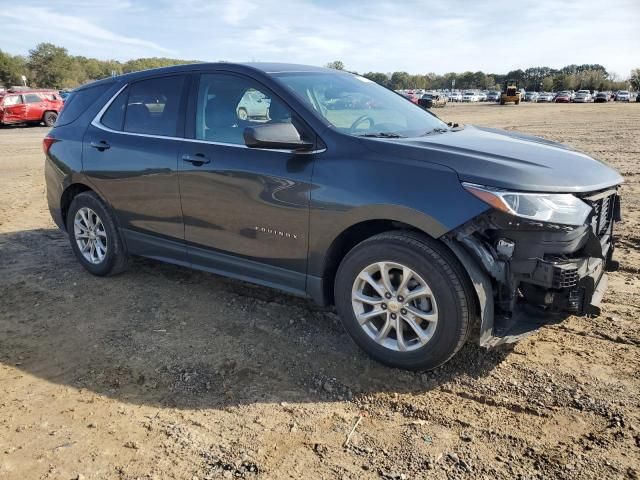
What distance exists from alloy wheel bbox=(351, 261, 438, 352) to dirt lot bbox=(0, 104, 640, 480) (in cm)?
24

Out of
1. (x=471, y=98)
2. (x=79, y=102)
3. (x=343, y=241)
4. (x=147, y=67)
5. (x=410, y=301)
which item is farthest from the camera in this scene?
(x=471, y=98)

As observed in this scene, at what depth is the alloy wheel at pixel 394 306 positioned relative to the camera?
10.1ft

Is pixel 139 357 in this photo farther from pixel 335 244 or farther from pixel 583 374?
pixel 583 374

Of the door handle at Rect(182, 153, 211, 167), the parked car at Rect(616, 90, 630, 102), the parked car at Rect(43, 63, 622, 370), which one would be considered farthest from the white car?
the door handle at Rect(182, 153, 211, 167)

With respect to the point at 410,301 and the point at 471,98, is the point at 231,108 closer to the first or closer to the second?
the point at 410,301

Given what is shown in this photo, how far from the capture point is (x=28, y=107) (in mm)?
23969

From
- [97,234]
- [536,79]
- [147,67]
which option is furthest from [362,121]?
[536,79]

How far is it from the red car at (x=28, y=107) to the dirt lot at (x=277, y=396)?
2284 cm

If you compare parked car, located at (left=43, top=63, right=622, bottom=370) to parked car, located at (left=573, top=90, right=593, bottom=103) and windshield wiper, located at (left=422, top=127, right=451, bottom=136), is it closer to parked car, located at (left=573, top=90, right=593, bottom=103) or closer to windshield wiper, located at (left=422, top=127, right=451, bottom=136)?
windshield wiper, located at (left=422, top=127, right=451, bottom=136)

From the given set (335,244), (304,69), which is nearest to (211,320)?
(335,244)

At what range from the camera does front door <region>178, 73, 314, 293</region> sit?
3.49 meters

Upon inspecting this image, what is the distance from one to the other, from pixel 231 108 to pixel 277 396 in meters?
2.08

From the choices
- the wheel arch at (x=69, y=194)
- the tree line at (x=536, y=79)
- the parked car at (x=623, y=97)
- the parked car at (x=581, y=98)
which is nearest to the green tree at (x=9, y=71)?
the tree line at (x=536, y=79)

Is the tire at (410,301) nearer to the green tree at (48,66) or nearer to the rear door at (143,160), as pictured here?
the rear door at (143,160)
